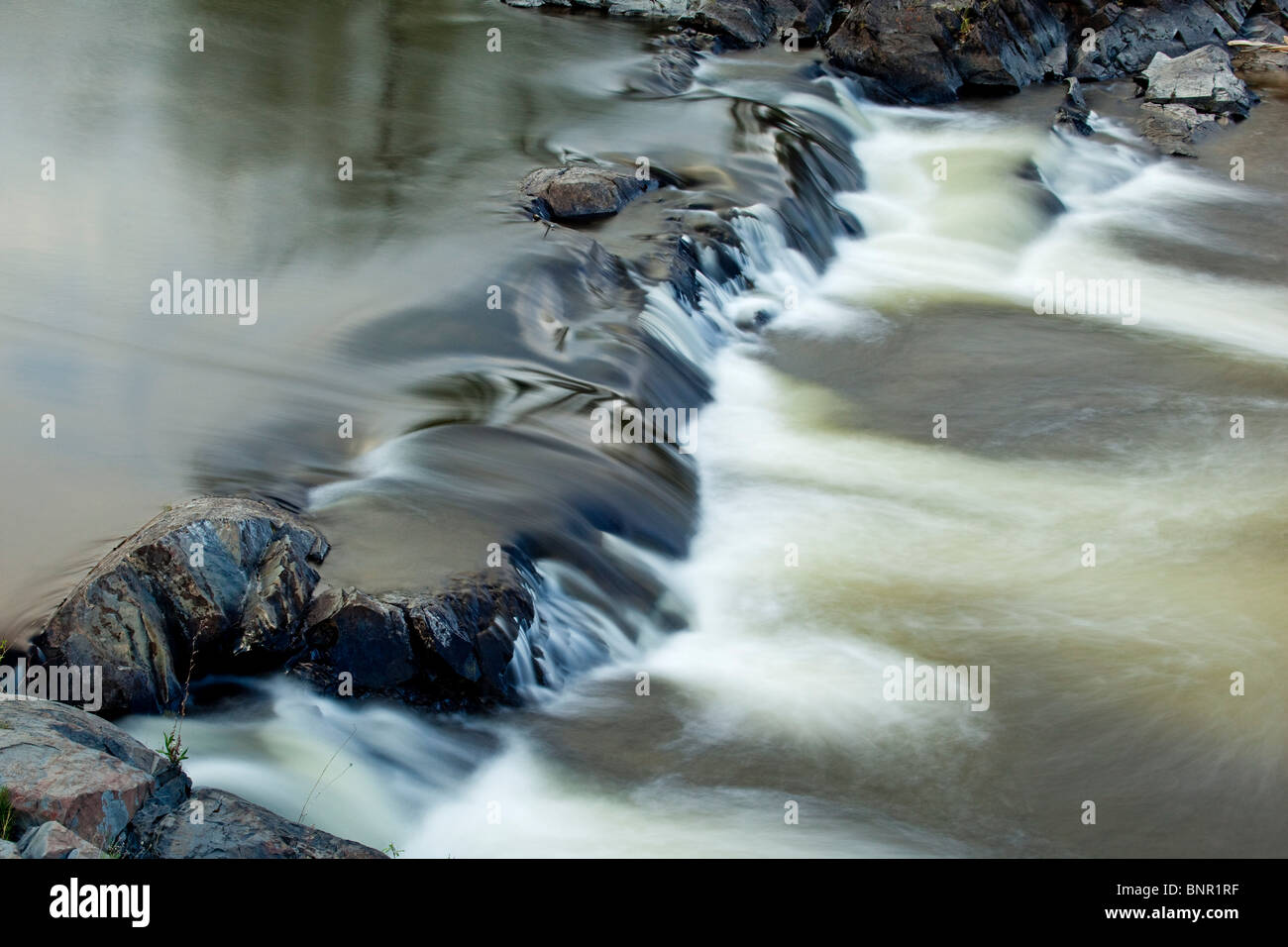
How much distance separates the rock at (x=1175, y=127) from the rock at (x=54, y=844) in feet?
50.6

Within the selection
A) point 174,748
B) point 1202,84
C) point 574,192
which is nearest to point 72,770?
point 174,748

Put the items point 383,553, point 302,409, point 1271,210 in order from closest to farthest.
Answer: point 383,553 → point 302,409 → point 1271,210

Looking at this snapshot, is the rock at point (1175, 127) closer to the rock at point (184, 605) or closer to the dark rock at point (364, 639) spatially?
the dark rock at point (364, 639)

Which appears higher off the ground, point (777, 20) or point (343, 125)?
point (777, 20)

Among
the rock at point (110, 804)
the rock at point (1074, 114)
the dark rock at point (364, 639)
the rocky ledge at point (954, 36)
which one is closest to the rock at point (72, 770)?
the rock at point (110, 804)

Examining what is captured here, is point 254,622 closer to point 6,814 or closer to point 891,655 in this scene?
point 6,814

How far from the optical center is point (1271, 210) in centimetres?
1481

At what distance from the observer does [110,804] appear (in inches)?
176

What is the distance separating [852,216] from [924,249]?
0.89 metres

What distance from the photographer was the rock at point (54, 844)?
3992 mm

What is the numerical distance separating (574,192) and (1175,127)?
889 centimetres

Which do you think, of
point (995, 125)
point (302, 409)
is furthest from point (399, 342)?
point (995, 125)
